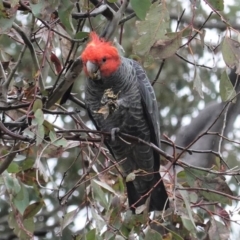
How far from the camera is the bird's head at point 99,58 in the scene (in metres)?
1.89

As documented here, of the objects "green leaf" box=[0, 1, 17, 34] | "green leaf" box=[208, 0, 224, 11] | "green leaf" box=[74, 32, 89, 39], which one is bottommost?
"green leaf" box=[74, 32, 89, 39]

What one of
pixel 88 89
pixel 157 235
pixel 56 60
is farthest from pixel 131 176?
pixel 88 89

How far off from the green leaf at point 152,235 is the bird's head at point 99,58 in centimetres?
59

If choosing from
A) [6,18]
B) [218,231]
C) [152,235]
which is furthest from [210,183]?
[6,18]

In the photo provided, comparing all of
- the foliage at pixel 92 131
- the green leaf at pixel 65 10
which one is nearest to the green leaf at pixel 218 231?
the foliage at pixel 92 131

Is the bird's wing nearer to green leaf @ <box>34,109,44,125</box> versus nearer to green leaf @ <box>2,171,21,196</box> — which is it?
green leaf @ <box>2,171,21,196</box>

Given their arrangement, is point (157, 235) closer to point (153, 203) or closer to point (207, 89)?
point (153, 203)

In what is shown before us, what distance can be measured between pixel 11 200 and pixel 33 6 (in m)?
0.60

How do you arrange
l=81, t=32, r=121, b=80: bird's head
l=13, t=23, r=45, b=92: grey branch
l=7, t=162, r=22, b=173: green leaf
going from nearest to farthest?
l=13, t=23, r=45, b=92: grey branch < l=7, t=162, r=22, b=173: green leaf < l=81, t=32, r=121, b=80: bird's head

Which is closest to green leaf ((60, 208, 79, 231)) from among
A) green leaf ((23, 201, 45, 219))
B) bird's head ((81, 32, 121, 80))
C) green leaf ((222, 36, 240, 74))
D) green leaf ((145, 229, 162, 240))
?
green leaf ((23, 201, 45, 219))

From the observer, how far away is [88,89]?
7.04 feet

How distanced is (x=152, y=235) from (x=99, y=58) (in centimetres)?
71

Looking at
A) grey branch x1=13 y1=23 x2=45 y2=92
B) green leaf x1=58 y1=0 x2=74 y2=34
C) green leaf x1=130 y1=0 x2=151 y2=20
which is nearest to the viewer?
green leaf x1=130 y1=0 x2=151 y2=20

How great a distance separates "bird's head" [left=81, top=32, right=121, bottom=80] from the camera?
1.89m
